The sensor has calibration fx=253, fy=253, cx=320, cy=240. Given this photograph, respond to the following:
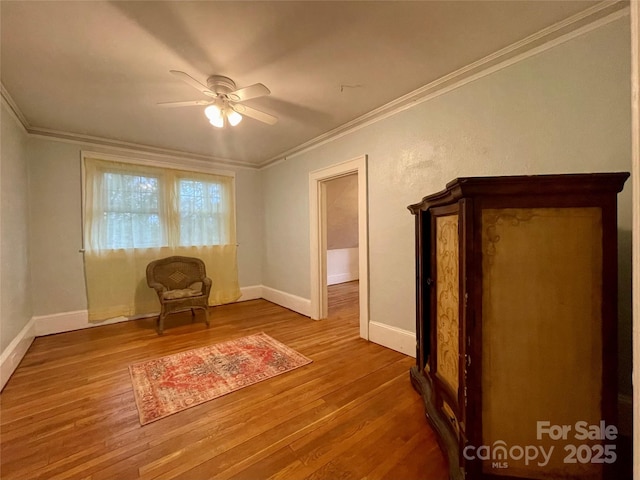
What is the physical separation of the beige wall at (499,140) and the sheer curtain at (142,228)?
6.88 ft

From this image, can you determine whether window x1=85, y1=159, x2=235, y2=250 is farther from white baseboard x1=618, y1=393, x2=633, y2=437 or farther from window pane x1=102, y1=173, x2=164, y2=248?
white baseboard x1=618, y1=393, x2=633, y2=437

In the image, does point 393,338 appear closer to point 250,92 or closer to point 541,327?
point 541,327

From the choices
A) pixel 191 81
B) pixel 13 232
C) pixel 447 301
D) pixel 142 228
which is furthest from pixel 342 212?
pixel 13 232

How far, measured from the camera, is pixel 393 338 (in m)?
2.50

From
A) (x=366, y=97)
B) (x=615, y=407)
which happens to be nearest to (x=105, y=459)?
(x=615, y=407)

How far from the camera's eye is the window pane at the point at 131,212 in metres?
3.35

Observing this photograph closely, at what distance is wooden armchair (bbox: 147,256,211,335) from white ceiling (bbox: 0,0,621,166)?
1.92 meters

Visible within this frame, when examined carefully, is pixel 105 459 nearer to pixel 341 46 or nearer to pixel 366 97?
pixel 341 46

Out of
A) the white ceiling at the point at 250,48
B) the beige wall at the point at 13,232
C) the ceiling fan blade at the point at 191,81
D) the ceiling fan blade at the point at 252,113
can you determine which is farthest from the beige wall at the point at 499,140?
the beige wall at the point at 13,232

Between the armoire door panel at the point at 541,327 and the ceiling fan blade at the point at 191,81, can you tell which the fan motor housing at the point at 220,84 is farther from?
the armoire door panel at the point at 541,327

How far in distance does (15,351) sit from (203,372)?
1688mm

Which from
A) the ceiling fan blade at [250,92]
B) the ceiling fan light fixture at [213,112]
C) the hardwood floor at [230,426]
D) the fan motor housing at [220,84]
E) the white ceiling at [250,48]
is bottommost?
the hardwood floor at [230,426]

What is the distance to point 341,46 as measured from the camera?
1645 mm

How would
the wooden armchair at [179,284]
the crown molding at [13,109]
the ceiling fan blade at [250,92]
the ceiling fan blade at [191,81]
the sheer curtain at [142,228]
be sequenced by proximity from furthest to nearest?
the sheer curtain at [142,228] → the wooden armchair at [179,284] → the crown molding at [13,109] → the ceiling fan blade at [250,92] → the ceiling fan blade at [191,81]
